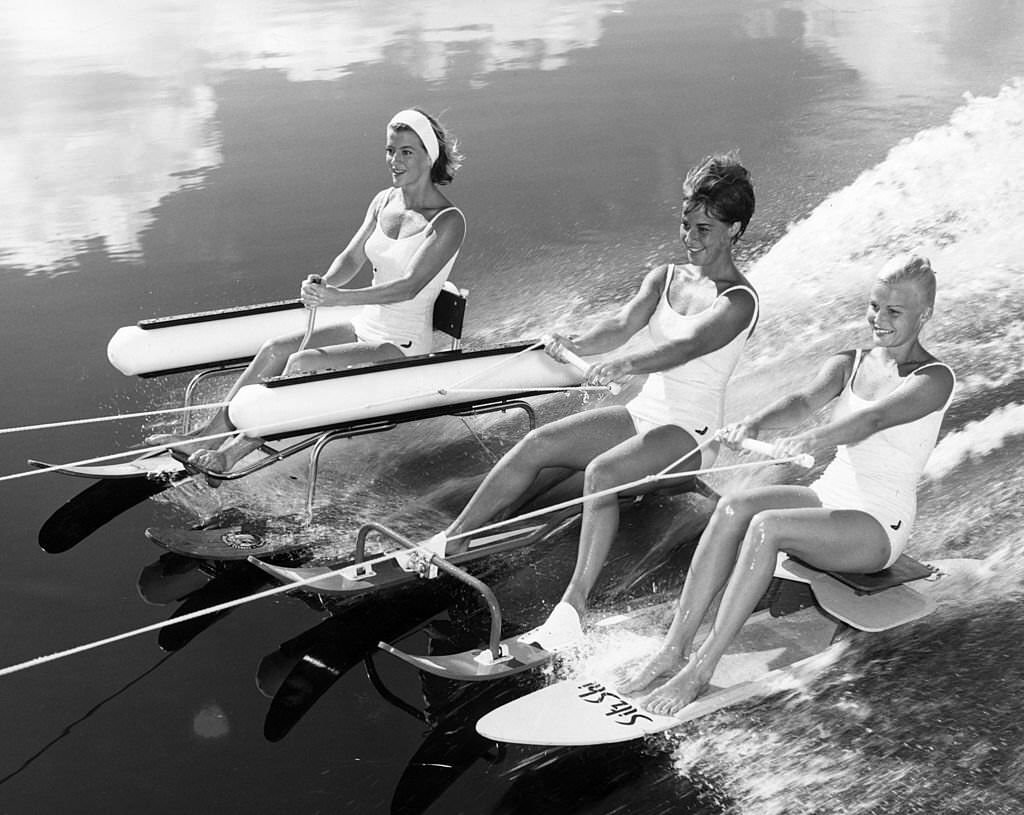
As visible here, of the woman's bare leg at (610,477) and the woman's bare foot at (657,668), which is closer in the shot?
the woman's bare foot at (657,668)

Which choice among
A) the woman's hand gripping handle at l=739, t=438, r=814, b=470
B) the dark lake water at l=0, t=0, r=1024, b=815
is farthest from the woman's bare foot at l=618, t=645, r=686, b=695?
the woman's hand gripping handle at l=739, t=438, r=814, b=470

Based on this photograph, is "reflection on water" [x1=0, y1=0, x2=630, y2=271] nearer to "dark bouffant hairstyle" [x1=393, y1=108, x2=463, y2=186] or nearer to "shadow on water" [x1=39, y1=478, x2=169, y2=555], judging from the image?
"shadow on water" [x1=39, y1=478, x2=169, y2=555]

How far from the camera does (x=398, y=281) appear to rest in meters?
4.79

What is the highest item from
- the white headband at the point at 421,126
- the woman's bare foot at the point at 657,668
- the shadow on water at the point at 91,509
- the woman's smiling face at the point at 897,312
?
the white headband at the point at 421,126

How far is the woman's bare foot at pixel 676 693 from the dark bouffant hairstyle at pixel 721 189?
1.38 metres

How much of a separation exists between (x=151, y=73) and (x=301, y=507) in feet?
26.2

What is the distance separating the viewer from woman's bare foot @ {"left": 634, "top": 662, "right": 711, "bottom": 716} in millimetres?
3234

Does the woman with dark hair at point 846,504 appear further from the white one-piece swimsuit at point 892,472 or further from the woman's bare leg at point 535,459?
the woman's bare leg at point 535,459

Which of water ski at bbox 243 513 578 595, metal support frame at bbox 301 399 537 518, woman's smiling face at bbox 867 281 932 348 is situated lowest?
water ski at bbox 243 513 578 595

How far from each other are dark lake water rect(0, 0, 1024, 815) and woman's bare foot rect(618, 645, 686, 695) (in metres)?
0.16

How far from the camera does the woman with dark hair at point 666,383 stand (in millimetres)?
3863

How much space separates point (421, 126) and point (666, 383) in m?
1.48

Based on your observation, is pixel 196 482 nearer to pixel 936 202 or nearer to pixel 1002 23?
pixel 936 202

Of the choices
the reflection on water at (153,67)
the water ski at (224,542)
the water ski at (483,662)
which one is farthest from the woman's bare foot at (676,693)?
the reflection on water at (153,67)
